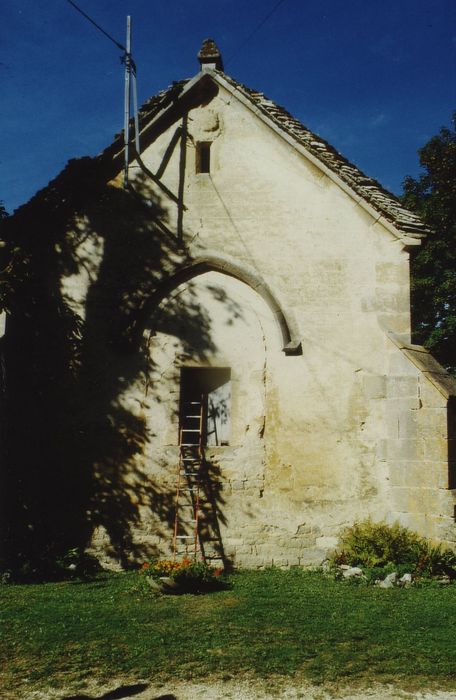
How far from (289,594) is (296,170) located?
6995 mm

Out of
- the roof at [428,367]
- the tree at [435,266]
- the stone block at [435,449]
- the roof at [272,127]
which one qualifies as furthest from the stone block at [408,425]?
the tree at [435,266]

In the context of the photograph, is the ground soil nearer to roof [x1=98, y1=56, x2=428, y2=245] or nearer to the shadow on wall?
the shadow on wall

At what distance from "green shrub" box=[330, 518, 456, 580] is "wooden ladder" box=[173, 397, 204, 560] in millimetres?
2294

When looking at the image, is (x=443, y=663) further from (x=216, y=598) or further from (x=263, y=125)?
(x=263, y=125)

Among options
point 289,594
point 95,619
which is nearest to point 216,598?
point 289,594

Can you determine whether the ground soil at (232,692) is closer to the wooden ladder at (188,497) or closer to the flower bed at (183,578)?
the flower bed at (183,578)

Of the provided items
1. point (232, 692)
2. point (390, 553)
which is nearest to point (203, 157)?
point (390, 553)

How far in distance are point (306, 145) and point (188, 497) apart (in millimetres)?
6452

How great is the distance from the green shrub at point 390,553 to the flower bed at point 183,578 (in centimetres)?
202

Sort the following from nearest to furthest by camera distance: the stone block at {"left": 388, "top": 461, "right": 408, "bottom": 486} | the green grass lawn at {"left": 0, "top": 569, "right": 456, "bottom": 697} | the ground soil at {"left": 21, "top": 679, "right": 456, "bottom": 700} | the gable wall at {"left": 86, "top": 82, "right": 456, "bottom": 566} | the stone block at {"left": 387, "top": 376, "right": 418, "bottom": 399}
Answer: the ground soil at {"left": 21, "top": 679, "right": 456, "bottom": 700} < the green grass lawn at {"left": 0, "top": 569, "right": 456, "bottom": 697} < the stone block at {"left": 388, "top": 461, "right": 408, "bottom": 486} < the stone block at {"left": 387, "top": 376, "right": 418, "bottom": 399} < the gable wall at {"left": 86, "top": 82, "right": 456, "bottom": 566}

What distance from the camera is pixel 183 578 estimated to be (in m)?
7.76

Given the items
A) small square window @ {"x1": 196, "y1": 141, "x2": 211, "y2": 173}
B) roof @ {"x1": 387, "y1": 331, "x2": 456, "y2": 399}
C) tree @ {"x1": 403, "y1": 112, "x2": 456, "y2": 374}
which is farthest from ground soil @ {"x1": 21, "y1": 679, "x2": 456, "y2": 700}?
tree @ {"x1": 403, "y1": 112, "x2": 456, "y2": 374}

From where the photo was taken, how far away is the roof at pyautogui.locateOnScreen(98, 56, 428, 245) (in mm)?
9625

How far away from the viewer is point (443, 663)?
5.06m
